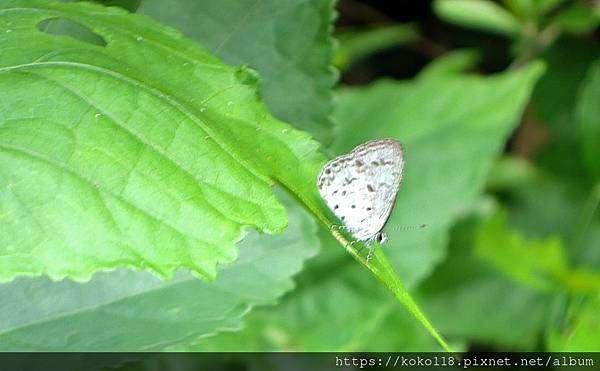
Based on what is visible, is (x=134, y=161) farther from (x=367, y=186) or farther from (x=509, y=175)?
(x=509, y=175)

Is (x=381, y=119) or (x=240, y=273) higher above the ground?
(x=381, y=119)

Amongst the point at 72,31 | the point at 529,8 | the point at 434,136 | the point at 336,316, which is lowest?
the point at 336,316

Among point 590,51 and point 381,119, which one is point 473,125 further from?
point 590,51

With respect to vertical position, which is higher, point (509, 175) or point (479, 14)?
point (479, 14)

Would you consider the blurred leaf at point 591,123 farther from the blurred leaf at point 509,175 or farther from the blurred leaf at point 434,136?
the blurred leaf at point 509,175

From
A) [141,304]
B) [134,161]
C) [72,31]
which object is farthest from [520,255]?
[134,161]

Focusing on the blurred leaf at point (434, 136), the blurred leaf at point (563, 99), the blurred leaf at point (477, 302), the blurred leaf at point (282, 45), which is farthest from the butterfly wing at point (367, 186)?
the blurred leaf at point (563, 99)

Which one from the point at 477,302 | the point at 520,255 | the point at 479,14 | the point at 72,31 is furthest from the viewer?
the point at 477,302

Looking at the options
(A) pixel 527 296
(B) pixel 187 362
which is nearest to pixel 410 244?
(A) pixel 527 296
